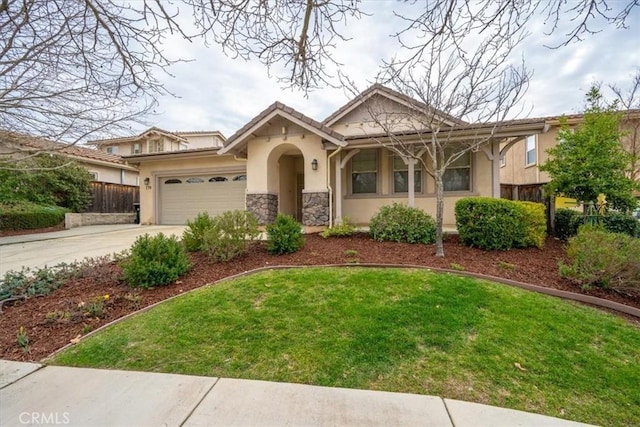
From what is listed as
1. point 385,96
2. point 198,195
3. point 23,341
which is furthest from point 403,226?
point 198,195

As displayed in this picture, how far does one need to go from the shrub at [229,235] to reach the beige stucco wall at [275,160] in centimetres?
400

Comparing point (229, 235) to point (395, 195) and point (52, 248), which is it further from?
point (395, 195)

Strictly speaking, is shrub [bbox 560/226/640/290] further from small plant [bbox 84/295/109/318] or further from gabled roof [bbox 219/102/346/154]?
small plant [bbox 84/295/109/318]

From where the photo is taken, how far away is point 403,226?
26.7 ft

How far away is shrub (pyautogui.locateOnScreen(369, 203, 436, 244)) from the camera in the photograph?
26.2 feet

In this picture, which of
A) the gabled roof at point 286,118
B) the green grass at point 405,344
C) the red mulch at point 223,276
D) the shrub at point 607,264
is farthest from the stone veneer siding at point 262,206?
the shrub at point 607,264

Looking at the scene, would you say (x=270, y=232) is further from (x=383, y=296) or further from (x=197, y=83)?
(x=197, y=83)

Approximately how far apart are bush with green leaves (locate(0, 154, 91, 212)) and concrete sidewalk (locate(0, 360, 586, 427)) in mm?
14402

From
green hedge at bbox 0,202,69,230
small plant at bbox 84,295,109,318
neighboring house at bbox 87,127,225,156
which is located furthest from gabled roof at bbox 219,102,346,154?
neighboring house at bbox 87,127,225,156

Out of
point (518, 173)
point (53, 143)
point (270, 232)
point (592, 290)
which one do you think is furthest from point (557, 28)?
Answer: point (518, 173)

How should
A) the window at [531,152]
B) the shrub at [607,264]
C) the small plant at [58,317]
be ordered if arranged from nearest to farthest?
1. the small plant at [58,317]
2. the shrub at [607,264]
3. the window at [531,152]

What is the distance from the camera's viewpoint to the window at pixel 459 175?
10.9 meters

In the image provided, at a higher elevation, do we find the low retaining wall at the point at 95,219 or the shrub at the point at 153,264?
the low retaining wall at the point at 95,219

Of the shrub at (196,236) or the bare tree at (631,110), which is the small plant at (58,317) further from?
the bare tree at (631,110)
